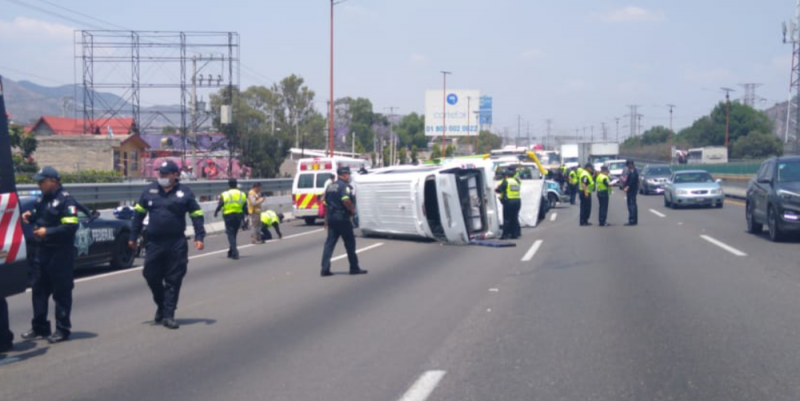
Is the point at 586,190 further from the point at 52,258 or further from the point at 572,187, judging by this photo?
the point at 52,258

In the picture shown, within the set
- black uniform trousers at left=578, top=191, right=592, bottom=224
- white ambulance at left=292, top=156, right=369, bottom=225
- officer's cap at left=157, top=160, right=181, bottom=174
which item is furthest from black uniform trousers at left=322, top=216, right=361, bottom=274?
white ambulance at left=292, top=156, right=369, bottom=225

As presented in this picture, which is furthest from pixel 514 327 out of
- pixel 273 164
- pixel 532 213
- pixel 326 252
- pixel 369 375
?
pixel 273 164

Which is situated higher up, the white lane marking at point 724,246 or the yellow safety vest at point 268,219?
the yellow safety vest at point 268,219

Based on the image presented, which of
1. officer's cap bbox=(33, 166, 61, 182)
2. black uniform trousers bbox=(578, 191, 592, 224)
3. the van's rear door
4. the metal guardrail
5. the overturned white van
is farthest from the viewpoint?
black uniform trousers bbox=(578, 191, 592, 224)

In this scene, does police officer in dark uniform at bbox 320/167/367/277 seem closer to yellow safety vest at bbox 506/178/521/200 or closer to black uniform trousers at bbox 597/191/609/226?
yellow safety vest at bbox 506/178/521/200

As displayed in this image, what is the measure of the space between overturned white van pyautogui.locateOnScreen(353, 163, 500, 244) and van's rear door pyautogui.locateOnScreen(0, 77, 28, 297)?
11.6 metres

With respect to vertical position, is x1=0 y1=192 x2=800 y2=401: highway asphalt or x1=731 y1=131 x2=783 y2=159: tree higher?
x1=731 y1=131 x2=783 y2=159: tree

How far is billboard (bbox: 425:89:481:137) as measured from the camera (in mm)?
74938

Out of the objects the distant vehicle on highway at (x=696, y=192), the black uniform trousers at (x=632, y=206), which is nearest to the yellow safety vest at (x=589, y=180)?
the black uniform trousers at (x=632, y=206)

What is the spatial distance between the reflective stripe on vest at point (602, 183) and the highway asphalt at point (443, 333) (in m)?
6.76

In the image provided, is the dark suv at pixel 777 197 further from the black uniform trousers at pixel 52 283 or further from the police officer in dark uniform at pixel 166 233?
the black uniform trousers at pixel 52 283

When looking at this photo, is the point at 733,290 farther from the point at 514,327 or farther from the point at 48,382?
the point at 48,382

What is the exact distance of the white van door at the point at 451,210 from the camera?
18953 mm

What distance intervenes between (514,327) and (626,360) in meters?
1.80
